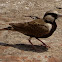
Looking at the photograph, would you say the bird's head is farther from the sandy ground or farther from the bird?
the sandy ground

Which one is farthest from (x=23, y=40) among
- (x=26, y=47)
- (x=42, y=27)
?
(x=42, y=27)

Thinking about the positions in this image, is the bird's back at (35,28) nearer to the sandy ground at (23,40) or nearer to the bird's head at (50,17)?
the bird's head at (50,17)

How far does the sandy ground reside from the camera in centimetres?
549

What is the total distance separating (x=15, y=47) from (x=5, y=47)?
283 millimetres

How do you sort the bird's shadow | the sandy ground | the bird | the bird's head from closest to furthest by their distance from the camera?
1. the sandy ground
2. the bird
3. the bird's head
4. the bird's shadow

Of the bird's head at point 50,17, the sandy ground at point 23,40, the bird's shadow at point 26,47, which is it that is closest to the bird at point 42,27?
the bird's head at point 50,17

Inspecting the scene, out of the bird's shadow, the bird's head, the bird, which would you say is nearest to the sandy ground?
the bird's shadow

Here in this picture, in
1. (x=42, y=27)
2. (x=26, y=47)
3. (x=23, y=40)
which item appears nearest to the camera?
(x=42, y=27)

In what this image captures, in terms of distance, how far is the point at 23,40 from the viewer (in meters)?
6.56

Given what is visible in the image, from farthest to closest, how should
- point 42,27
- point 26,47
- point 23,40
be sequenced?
point 23,40 < point 26,47 < point 42,27

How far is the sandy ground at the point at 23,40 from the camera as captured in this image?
5492mm

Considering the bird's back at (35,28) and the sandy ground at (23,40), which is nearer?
the sandy ground at (23,40)

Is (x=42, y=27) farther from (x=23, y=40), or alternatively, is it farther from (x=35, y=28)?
(x=23, y=40)

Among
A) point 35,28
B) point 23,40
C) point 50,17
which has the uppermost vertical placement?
point 50,17
